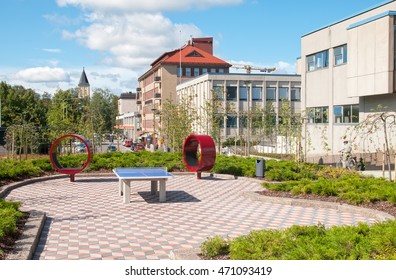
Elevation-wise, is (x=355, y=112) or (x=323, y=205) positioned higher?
(x=355, y=112)

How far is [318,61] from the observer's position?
38.2 m

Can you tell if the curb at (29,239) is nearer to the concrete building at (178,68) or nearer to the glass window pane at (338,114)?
the glass window pane at (338,114)

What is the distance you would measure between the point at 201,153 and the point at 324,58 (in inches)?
791

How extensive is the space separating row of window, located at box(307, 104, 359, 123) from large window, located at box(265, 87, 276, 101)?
25.1 m

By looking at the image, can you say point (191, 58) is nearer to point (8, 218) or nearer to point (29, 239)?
point (8, 218)

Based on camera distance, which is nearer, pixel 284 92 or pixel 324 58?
pixel 324 58

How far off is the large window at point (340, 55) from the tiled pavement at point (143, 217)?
59.8 ft

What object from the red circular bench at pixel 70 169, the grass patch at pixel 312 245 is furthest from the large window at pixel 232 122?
the grass patch at pixel 312 245

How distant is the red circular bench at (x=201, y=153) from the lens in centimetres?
2048

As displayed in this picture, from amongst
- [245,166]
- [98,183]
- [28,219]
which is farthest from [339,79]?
[28,219]

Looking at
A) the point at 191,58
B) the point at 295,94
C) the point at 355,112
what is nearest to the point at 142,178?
the point at 355,112

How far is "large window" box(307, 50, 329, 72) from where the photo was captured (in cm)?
3713

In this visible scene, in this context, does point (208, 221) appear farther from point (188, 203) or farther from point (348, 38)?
point (348, 38)

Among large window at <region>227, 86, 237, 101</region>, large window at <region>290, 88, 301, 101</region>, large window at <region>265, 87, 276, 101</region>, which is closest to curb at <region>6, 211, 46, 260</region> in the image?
large window at <region>227, 86, 237, 101</region>
